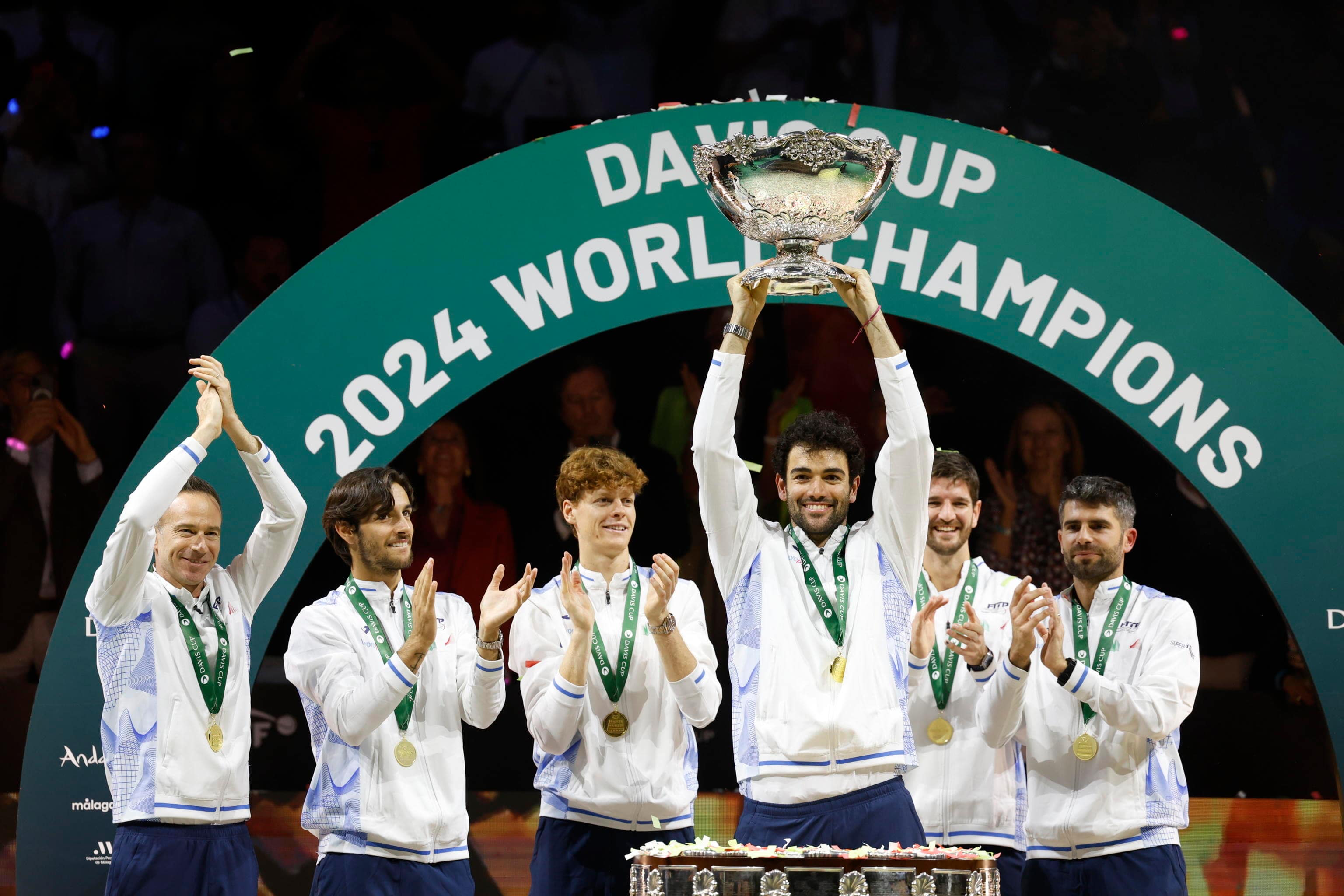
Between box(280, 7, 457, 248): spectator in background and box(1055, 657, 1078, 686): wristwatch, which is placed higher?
box(280, 7, 457, 248): spectator in background

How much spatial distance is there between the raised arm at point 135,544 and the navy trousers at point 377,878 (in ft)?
3.41

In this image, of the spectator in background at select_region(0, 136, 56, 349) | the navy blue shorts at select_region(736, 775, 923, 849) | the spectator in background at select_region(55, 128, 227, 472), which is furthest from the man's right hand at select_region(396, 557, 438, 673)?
the spectator in background at select_region(0, 136, 56, 349)

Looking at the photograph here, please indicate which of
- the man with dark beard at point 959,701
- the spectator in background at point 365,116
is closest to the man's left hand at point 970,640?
the man with dark beard at point 959,701

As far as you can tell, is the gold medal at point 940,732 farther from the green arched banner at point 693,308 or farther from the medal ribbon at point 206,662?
the medal ribbon at point 206,662

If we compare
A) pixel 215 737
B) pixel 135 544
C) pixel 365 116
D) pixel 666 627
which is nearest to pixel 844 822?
pixel 666 627

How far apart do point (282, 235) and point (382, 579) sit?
2115 mm

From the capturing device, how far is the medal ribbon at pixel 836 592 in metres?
4.19

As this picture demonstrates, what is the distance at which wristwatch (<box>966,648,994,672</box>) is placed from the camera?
473 cm

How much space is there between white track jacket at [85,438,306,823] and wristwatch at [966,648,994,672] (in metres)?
2.43

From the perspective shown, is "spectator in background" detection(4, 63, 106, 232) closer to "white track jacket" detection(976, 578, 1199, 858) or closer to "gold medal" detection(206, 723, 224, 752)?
"gold medal" detection(206, 723, 224, 752)

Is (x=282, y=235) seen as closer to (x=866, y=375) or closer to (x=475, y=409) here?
(x=475, y=409)

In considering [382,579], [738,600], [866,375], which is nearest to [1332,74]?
[866,375]

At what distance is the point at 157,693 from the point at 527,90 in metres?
3.06

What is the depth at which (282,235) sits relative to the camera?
20.3 ft
